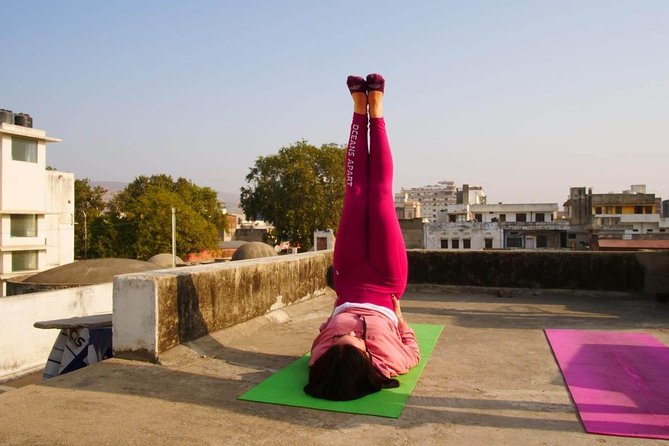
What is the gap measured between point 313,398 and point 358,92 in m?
3.26

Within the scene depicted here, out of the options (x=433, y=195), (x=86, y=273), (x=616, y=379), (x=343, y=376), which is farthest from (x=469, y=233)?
(x=433, y=195)

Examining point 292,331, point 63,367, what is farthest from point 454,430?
point 63,367

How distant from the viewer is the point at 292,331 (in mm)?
6988

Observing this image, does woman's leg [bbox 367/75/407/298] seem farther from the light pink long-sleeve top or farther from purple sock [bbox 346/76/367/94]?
the light pink long-sleeve top

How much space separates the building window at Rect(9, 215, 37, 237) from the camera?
2711cm

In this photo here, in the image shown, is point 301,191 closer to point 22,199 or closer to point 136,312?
point 22,199

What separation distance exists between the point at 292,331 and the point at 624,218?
163 ft

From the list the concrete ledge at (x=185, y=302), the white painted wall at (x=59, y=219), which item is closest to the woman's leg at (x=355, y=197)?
the concrete ledge at (x=185, y=302)

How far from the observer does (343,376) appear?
425cm

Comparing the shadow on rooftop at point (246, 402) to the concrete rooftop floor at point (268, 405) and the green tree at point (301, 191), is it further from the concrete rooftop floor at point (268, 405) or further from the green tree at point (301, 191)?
the green tree at point (301, 191)

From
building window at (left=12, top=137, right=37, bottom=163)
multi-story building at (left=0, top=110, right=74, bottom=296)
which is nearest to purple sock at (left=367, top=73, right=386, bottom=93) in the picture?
multi-story building at (left=0, top=110, right=74, bottom=296)

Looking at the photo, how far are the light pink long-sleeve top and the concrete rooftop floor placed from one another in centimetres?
27

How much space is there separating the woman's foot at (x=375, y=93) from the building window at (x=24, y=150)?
26595mm

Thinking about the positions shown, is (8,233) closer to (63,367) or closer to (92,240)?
(92,240)
